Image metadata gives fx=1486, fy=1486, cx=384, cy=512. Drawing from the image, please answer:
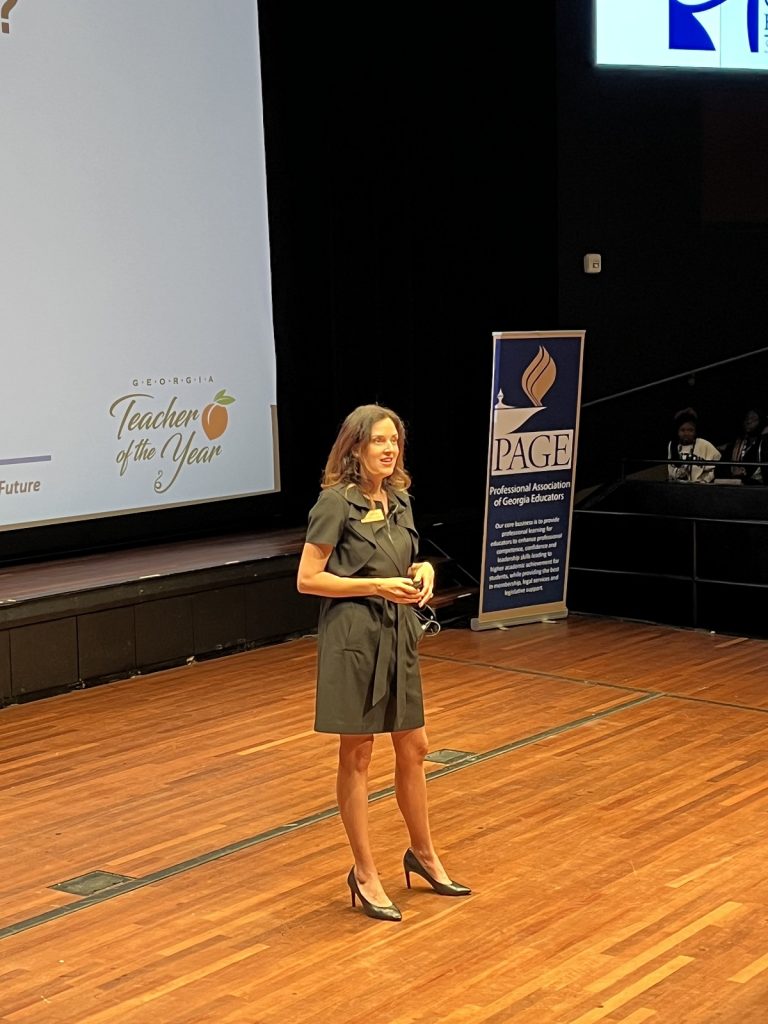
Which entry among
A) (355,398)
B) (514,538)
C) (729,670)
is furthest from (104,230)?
(729,670)

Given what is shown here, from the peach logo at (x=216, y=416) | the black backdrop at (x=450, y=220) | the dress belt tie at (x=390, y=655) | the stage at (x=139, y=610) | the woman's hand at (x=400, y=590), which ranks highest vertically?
the black backdrop at (x=450, y=220)

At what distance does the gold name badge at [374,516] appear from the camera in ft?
13.4

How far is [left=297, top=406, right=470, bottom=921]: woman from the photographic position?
4.00 meters

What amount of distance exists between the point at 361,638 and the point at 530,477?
14.8 feet

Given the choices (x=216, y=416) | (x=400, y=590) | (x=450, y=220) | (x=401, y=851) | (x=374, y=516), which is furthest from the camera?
(x=450, y=220)

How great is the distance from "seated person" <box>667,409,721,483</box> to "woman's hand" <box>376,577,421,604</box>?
5230mm

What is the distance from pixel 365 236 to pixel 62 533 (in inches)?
110

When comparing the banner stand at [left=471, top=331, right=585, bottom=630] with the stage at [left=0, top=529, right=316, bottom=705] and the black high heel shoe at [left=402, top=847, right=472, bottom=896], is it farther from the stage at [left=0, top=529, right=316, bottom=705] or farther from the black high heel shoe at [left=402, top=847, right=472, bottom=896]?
the black high heel shoe at [left=402, top=847, right=472, bottom=896]

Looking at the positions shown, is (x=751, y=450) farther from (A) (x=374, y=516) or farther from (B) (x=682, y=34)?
(A) (x=374, y=516)

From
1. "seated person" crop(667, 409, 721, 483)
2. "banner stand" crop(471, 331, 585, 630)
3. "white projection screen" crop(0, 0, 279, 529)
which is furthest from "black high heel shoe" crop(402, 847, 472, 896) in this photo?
"seated person" crop(667, 409, 721, 483)

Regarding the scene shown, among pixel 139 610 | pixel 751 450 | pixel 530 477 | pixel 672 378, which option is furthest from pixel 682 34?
pixel 139 610

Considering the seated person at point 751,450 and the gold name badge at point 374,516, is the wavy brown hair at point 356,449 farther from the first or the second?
the seated person at point 751,450

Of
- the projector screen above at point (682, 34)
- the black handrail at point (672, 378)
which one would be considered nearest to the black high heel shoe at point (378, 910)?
the black handrail at point (672, 378)

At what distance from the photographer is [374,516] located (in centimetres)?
409
